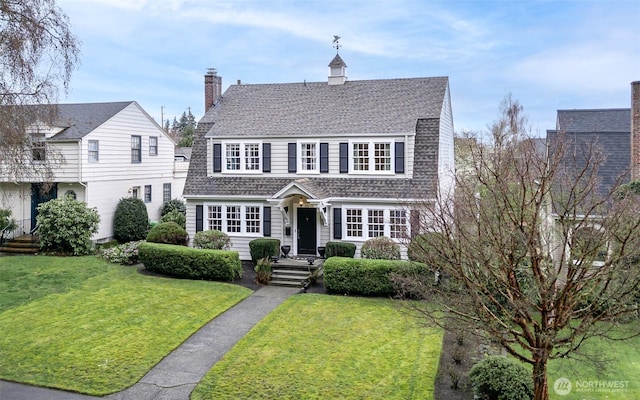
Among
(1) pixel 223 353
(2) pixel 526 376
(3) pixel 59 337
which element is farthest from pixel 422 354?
(3) pixel 59 337

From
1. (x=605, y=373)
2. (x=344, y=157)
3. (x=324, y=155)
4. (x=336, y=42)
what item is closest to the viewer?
(x=605, y=373)

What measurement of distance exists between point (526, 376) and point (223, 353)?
273 inches

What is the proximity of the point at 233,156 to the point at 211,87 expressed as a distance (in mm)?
5031

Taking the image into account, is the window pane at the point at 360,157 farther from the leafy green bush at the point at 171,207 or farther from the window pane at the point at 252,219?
the leafy green bush at the point at 171,207

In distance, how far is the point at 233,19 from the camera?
17234mm

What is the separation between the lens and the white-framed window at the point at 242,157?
2250 centimetres

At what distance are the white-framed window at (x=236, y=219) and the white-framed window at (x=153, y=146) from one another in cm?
911

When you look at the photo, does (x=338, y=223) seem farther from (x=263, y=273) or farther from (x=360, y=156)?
(x=263, y=273)

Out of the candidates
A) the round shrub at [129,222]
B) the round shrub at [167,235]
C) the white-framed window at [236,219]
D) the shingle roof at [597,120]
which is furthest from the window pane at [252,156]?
the shingle roof at [597,120]

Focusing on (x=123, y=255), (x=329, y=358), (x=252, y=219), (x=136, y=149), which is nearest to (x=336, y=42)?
(x=252, y=219)

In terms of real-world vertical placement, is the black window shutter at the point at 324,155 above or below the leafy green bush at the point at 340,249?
above

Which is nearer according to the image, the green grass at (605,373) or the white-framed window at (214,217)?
the green grass at (605,373)

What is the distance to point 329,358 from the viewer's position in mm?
11602

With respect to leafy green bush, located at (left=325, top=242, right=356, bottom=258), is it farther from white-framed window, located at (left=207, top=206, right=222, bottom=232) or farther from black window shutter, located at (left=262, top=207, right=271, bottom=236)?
white-framed window, located at (left=207, top=206, right=222, bottom=232)
